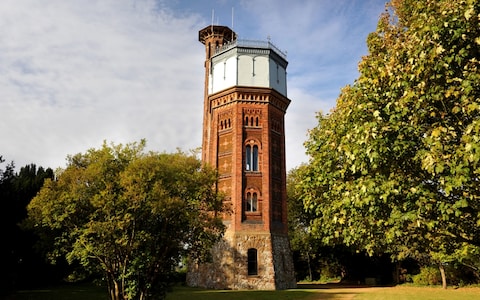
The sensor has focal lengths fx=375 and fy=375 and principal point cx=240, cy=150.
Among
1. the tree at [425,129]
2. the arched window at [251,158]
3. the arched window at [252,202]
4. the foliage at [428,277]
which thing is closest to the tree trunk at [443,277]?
the foliage at [428,277]

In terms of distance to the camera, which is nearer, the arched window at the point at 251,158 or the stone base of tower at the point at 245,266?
the stone base of tower at the point at 245,266

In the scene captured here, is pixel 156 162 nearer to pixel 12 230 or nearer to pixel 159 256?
pixel 159 256

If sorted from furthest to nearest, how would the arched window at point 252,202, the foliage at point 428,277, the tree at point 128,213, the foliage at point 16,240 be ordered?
the foliage at point 428,277
the arched window at point 252,202
the foliage at point 16,240
the tree at point 128,213

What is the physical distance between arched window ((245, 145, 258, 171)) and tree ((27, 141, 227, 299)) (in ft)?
41.5

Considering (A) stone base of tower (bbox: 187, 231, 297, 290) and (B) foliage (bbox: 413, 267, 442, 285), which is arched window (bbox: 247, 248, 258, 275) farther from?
(B) foliage (bbox: 413, 267, 442, 285)

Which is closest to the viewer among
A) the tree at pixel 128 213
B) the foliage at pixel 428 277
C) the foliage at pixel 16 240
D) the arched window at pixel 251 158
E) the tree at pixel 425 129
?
the tree at pixel 425 129

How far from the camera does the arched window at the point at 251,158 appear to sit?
32.7 m

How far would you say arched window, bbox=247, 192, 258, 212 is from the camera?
31509 mm

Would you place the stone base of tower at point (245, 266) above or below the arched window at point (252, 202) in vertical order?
below

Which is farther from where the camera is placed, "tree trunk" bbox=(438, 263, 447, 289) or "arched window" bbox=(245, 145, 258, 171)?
"tree trunk" bbox=(438, 263, 447, 289)

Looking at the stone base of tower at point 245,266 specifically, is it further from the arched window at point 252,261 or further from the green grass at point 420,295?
the green grass at point 420,295

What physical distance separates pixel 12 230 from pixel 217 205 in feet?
45.6

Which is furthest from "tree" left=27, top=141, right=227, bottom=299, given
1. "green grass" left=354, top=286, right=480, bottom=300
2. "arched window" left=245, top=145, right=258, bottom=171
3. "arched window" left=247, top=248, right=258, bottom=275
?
"green grass" left=354, top=286, right=480, bottom=300

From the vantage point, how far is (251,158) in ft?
108
